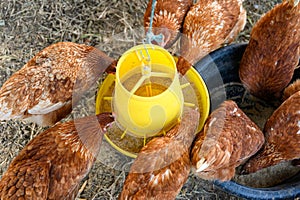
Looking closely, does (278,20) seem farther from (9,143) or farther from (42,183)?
(9,143)

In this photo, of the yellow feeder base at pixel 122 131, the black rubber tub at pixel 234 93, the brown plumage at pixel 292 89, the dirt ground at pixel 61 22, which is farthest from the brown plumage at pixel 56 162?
the brown plumage at pixel 292 89

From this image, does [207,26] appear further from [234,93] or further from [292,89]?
[292,89]

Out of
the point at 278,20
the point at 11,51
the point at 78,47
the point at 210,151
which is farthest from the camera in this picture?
the point at 11,51

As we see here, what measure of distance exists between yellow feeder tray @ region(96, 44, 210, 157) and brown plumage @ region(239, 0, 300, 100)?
305mm

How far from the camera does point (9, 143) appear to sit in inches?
98.3

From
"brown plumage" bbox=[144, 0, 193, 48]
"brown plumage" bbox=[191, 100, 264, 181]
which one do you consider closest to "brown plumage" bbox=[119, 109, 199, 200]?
"brown plumage" bbox=[191, 100, 264, 181]

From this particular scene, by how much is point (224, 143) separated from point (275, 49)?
0.63m

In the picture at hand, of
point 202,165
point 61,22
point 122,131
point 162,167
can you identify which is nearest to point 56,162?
point 122,131

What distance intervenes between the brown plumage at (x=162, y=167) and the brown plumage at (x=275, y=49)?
55 cm

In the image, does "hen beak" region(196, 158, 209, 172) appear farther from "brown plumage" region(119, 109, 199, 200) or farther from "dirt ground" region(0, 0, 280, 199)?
"dirt ground" region(0, 0, 280, 199)

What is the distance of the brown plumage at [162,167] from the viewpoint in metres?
1.87

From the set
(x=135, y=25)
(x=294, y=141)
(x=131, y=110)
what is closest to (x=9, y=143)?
(x=131, y=110)

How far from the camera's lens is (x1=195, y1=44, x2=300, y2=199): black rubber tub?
191 cm

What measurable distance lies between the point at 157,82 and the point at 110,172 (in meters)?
0.70
